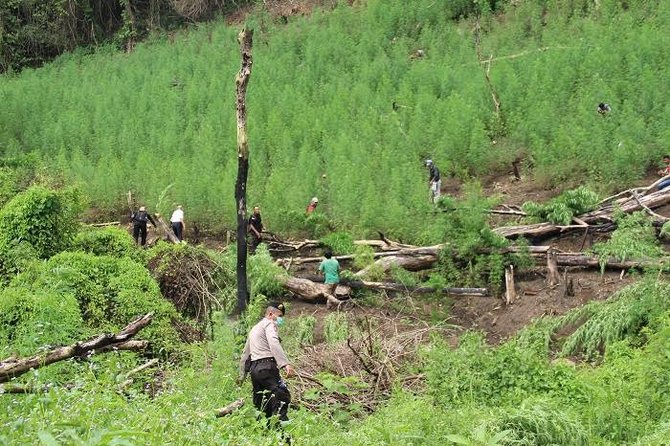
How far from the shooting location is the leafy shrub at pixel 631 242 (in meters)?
12.8

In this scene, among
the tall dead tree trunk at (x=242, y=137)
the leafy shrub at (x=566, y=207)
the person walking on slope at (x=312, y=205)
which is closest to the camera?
the tall dead tree trunk at (x=242, y=137)

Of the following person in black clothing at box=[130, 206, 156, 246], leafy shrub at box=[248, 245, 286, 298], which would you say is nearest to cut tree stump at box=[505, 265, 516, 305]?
leafy shrub at box=[248, 245, 286, 298]

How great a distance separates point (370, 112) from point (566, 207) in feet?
23.0

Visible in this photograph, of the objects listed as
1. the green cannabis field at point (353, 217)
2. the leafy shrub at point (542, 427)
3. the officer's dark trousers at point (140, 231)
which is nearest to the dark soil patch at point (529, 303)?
the green cannabis field at point (353, 217)

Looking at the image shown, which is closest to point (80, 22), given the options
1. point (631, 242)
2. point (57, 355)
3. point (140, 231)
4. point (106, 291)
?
point (140, 231)

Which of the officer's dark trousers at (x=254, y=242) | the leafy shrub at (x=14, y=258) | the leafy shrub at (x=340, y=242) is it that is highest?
the leafy shrub at (x=14, y=258)

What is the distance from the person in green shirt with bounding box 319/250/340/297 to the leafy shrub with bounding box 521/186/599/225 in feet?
10.5

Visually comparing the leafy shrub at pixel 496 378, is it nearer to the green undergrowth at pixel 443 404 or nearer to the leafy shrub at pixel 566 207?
the green undergrowth at pixel 443 404

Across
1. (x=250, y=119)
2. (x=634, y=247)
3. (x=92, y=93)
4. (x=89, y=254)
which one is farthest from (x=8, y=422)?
(x=92, y=93)

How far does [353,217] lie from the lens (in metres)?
16.0

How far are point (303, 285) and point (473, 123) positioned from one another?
6158 millimetres

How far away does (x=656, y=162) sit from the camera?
16219 millimetres

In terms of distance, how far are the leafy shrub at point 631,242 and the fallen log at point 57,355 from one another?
25.8ft

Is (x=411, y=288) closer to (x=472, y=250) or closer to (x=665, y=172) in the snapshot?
(x=472, y=250)
